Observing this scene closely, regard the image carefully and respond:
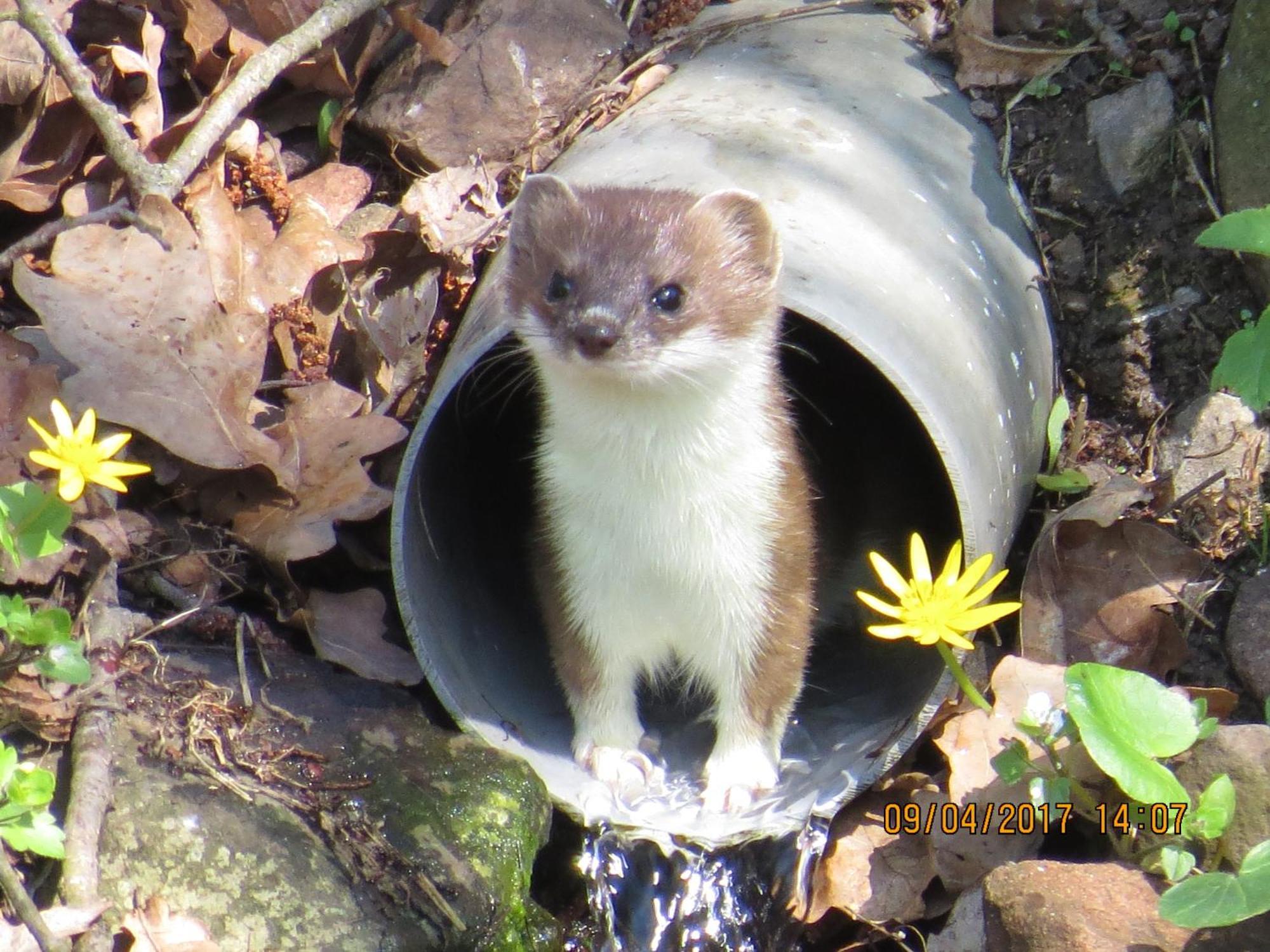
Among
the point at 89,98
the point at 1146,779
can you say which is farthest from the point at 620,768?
the point at 89,98

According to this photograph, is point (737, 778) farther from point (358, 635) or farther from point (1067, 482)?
point (1067, 482)

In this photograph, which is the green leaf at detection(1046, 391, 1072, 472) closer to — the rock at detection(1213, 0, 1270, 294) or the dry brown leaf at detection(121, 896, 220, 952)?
the rock at detection(1213, 0, 1270, 294)

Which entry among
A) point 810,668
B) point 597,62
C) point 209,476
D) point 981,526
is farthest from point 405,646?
point 597,62

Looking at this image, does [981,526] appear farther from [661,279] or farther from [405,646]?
[405,646]

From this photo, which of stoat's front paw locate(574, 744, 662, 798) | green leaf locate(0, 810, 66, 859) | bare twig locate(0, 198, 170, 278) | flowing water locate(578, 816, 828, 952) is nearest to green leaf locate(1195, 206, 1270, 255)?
flowing water locate(578, 816, 828, 952)

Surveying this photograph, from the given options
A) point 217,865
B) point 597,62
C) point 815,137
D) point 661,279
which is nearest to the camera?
point 217,865

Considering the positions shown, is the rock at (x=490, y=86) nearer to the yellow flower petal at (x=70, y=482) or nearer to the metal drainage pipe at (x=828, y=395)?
the metal drainage pipe at (x=828, y=395)
